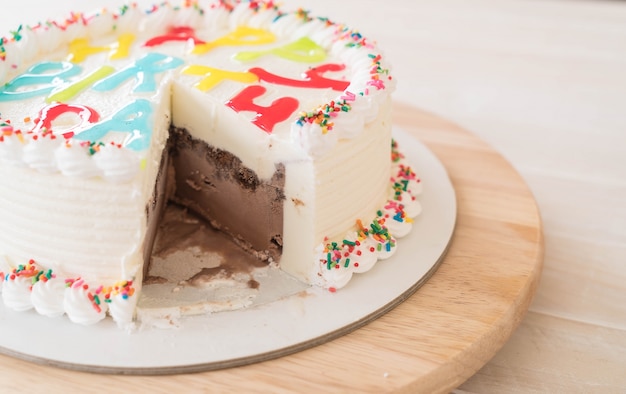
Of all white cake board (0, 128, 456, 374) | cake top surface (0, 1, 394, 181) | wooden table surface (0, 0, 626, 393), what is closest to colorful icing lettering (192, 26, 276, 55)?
cake top surface (0, 1, 394, 181)

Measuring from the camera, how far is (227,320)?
9.04 ft

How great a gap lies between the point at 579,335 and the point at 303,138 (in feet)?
4.61

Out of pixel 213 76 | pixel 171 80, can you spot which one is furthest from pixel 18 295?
pixel 213 76

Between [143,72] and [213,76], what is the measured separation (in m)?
0.31

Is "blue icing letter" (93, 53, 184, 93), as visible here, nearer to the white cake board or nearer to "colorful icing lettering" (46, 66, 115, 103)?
"colorful icing lettering" (46, 66, 115, 103)

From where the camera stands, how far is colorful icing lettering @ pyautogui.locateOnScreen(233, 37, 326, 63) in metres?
→ 3.60

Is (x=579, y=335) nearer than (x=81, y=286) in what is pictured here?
No

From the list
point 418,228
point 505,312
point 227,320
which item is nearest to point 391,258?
point 418,228

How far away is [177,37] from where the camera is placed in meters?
3.80

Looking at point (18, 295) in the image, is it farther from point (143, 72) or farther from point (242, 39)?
point (242, 39)

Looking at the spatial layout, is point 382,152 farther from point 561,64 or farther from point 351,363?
point 561,64

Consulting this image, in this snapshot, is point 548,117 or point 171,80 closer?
point 171,80

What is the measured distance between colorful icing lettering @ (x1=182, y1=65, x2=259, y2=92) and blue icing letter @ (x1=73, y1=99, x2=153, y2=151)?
0.94 feet

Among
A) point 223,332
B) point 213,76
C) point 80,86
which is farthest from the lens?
point 213,76
